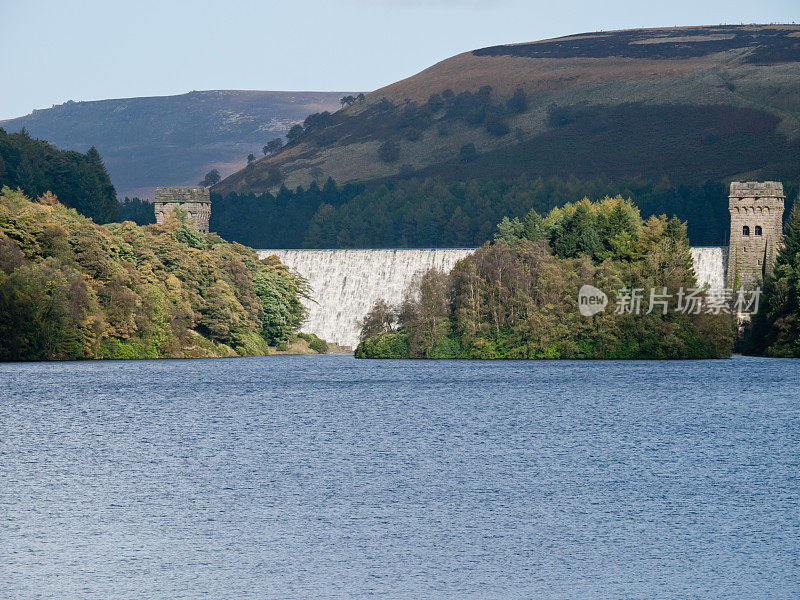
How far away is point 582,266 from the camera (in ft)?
330

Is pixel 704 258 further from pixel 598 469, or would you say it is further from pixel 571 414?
pixel 598 469

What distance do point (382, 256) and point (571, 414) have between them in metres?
85.3

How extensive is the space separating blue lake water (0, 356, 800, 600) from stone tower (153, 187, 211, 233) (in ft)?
281

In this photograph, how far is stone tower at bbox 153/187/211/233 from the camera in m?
162

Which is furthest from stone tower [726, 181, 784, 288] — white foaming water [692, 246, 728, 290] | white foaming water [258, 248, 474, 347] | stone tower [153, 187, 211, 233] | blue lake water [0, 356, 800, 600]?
stone tower [153, 187, 211, 233]

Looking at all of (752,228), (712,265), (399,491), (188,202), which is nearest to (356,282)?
(188,202)

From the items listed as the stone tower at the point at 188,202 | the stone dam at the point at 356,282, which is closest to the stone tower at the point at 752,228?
the stone dam at the point at 356,282

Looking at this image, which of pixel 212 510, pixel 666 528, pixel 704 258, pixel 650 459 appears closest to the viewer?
pixel 666 528

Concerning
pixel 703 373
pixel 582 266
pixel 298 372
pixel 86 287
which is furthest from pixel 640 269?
pixel 86 287

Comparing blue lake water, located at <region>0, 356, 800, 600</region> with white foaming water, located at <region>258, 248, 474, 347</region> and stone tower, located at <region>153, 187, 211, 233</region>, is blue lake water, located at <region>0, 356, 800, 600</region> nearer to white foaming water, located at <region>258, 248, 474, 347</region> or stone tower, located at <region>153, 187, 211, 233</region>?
white foaming water, located at <region>258, 248, 474, 347</region>

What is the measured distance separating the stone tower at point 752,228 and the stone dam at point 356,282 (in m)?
32.4

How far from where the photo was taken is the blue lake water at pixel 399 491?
29281 millimetres

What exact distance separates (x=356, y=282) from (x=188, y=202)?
31471 mm

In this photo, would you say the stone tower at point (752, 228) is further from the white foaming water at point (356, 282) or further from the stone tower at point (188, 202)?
the stone tower at point (188, 202)
